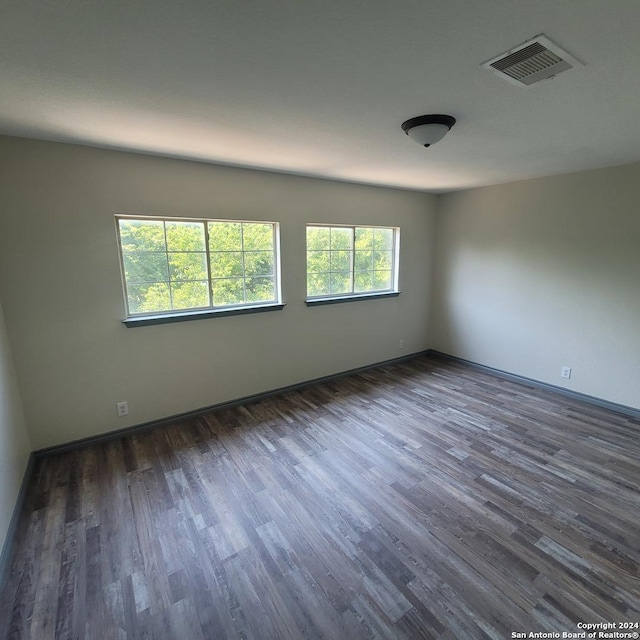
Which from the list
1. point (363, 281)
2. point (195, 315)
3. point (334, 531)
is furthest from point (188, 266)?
point (334, 531)

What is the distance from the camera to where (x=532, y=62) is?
4.44ft

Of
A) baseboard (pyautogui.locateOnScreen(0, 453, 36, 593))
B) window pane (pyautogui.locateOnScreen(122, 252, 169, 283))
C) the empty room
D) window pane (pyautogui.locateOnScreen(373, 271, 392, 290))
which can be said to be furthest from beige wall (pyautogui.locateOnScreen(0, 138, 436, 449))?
window pane (pyautogui.locateOnScreen(373, 271, 392, 290))

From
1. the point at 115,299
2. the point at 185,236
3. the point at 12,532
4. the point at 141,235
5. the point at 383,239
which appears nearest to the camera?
the point at 12,532

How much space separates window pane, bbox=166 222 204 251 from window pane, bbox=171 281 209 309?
13.2 inches

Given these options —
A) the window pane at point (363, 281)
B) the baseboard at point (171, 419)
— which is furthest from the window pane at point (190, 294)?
the window pane at point (363, 281)

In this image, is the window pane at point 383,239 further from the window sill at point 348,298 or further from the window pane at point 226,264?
the window pane at point 226,264

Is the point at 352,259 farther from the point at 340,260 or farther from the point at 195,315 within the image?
the point at 195,315

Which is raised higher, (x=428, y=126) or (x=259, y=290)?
(x=428, y=126)

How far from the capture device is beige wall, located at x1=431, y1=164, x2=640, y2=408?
3182 mm

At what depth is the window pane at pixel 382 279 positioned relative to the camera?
4508 mm

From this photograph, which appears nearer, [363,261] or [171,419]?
[171,419]

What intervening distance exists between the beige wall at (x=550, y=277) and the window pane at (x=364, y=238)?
123 cm

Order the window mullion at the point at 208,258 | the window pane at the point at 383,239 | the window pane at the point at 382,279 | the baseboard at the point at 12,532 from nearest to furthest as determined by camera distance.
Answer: the baseboard at the point at 12,532, the window mullion at the point at 208,258, the window pane at the point at 383,239, the window pane at the point at 382,279

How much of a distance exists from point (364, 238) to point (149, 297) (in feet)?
8.78
